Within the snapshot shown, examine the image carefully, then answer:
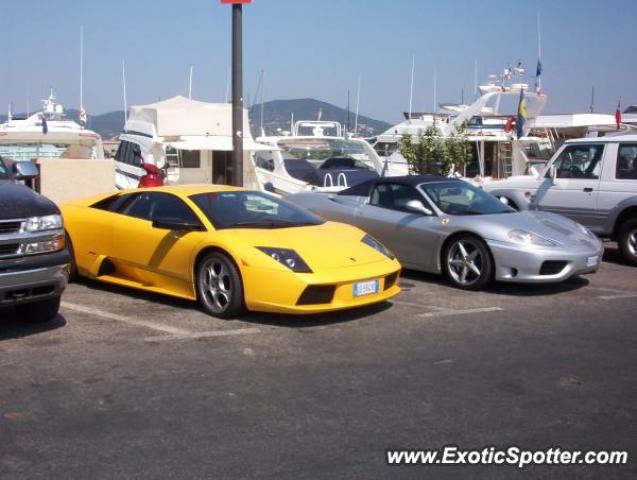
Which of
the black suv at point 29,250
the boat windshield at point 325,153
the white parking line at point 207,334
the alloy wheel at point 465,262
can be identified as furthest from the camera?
the boat windshield at point 325,153

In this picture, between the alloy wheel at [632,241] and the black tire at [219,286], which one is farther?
the alloy wheel at [632,241]

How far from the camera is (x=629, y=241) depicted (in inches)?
408

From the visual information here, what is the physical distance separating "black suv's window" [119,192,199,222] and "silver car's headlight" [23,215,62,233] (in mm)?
1555

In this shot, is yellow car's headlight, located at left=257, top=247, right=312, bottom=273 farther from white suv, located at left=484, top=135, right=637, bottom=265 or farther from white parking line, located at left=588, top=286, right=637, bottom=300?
white suv, located at left=484, top=135, right=637, bottom=265

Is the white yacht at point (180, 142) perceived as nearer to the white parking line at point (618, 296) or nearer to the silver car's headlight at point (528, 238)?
the silver car's headlight at point (528, 238)

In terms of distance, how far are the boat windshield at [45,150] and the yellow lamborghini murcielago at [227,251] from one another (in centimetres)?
877

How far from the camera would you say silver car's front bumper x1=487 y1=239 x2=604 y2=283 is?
26.3ft

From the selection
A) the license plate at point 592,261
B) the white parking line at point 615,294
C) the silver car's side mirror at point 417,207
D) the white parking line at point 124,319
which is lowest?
the white parking line at point 124,319

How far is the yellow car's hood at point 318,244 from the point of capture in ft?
22.4

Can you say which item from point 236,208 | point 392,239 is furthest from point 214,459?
point 392,239

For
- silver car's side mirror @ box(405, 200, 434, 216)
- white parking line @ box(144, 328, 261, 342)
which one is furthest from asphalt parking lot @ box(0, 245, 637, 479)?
silver car's side mirror @ box(405, 200, 434, 216)

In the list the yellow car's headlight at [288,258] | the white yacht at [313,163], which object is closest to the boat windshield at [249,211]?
the yellow car's headlight at [288,258]

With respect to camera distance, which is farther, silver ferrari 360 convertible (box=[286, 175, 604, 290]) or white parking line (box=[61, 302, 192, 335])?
silver ferrari 360 convertible (box=[286, 175, 604, 290])

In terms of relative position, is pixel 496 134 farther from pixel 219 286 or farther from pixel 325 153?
pixel 219 286
